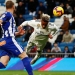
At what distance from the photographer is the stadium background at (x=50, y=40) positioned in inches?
687

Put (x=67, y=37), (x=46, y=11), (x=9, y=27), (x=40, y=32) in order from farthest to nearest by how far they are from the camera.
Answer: (x=46, y=11) < (x=67, y=37) < (x=40, y=32) < (x=9, y=27)

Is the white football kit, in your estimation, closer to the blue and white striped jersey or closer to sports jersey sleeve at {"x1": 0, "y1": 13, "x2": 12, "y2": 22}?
the blue and white striped jersey

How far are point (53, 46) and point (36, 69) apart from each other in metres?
3.27

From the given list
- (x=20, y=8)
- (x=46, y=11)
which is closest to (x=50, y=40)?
(x=46, y=11)

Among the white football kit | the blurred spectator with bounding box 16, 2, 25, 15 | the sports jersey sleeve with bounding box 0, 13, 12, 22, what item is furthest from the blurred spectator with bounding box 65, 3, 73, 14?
the sports jersey sleeve with bounding box 0, 13, 12, 22

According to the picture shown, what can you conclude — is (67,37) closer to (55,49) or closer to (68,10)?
(55,49)

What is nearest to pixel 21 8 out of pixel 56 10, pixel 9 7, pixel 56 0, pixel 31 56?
pixel 56 0

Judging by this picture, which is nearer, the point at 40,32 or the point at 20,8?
the point at 40,32

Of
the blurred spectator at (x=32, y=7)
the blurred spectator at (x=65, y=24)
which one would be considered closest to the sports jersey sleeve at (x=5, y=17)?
the blurred spectator at (x=65, y=24)

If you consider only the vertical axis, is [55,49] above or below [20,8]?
below

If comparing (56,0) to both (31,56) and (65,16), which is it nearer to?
(65,16)

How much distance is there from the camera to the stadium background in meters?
17.4

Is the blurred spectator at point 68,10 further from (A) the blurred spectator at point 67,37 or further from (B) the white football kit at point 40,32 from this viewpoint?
(B) the white football kit at point 40,32

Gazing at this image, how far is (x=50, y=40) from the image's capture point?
849 inches
